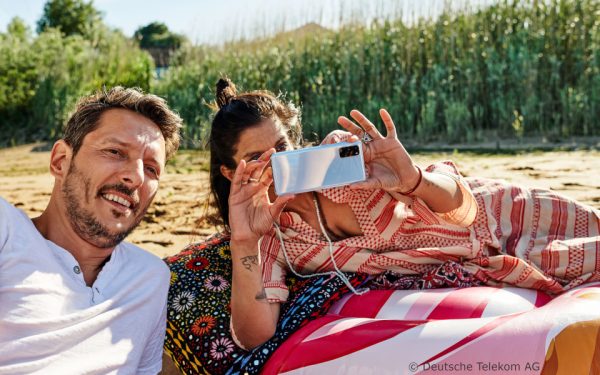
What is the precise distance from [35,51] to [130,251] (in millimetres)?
11912

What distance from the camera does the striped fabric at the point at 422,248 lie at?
85.0 inches

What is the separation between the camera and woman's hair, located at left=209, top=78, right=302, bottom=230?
2377 mm

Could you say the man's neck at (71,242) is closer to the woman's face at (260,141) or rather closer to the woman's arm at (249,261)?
the woman's arm at (249,261)

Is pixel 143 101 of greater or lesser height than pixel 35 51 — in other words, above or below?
below

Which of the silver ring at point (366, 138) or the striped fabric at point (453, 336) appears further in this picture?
the silver ring at point (366, 138)

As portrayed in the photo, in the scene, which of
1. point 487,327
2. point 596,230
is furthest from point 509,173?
point 487,327

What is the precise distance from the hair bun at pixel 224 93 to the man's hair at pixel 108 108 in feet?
1.38

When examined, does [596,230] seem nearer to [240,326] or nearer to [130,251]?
[240,326]

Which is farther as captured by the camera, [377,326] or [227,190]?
[227,190]

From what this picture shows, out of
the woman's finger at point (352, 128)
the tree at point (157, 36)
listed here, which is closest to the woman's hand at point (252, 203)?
the woman's finger at point (352, 128)

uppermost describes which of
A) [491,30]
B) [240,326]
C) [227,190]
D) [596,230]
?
[491,30]

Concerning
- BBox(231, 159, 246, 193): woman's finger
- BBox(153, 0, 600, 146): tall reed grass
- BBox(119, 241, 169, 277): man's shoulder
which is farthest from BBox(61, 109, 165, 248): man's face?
BBox(153, 0, 600, 146): tall reed grass

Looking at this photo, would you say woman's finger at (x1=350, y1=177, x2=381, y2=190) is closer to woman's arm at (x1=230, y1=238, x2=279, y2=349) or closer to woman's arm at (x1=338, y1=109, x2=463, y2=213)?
woman's arm at (x1=338, y1=109, x2=463, y2=213)

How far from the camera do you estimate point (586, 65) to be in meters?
8.34
